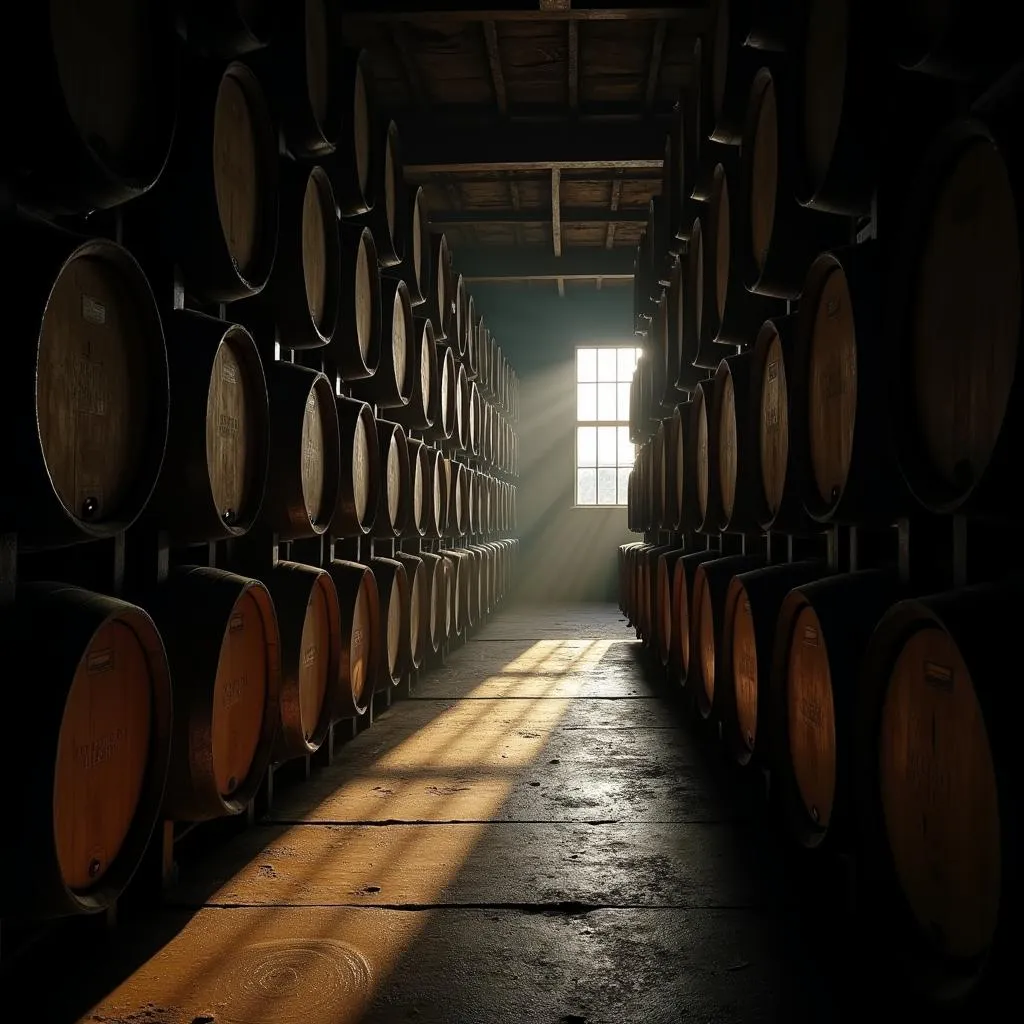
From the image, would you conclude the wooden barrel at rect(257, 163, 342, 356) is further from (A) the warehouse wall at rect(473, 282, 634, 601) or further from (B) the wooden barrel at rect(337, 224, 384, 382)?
(A) the warehouse wall at rect(473, 282, 634, 601)

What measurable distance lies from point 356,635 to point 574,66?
18.1ft

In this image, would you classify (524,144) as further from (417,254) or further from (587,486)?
(587,486)

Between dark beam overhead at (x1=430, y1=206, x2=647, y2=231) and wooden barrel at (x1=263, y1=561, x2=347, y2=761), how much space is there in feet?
28.5

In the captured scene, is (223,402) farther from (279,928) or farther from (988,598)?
(988,598)

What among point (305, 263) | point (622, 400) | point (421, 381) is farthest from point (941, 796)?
point (622, 400)

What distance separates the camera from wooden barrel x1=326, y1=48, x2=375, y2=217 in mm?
4629

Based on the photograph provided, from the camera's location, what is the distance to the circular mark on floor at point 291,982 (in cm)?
208

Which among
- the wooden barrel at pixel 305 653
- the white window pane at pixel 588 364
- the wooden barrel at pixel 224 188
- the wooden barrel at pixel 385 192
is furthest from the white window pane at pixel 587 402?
the wooden barrel at pixel 224 188

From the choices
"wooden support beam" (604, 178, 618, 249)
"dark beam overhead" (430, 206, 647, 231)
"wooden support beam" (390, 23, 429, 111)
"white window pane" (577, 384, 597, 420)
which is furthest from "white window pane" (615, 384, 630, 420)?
"wooden support beam" (390, 23, 429, 111)

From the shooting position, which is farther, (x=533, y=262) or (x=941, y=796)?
(x=533, y=262)

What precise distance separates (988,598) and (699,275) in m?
3.54

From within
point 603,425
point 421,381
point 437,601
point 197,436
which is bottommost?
point 437,601

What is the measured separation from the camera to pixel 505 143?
8859 mm

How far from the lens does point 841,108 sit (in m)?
2.41
